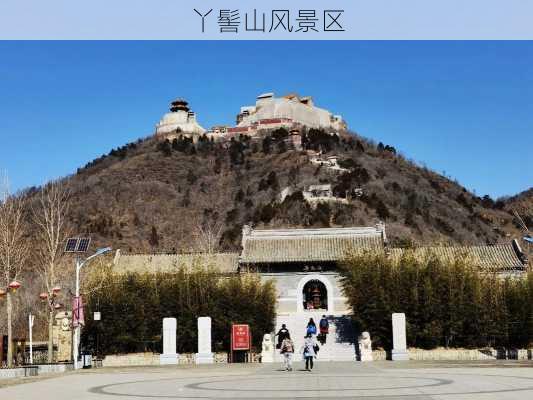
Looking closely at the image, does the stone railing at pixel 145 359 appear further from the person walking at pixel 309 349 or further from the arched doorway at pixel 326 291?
the arched doorway at pixel 326 291

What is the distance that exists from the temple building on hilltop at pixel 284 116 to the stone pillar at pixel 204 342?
308 ft

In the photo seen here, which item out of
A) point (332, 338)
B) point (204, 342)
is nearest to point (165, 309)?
point (204, 342)

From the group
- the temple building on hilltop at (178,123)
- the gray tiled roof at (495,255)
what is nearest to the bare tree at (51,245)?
the gray tiled roof at (495,255)

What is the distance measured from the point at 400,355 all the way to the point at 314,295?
15.8 m

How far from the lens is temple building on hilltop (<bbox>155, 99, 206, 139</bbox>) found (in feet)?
403

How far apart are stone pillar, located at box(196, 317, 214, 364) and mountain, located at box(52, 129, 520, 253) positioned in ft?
142

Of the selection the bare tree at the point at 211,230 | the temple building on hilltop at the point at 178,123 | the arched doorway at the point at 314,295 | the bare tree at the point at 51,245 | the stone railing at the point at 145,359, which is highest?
the temple building on hilltop at the point at 178,123

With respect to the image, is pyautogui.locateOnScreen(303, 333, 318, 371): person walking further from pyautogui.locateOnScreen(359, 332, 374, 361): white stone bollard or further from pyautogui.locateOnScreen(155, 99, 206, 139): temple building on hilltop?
pyautogui.locateOnScreen(155, 99, 206, 139): temple building on hilltop

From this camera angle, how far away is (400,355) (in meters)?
26.5

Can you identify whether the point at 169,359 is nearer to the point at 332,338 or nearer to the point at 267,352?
the point at 267,352

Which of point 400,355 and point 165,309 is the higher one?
point 165,309

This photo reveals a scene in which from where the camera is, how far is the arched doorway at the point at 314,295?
42.1 metres

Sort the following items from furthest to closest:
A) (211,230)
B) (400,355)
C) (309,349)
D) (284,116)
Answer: (284,116) → (211,230) → (400,355) → (309,349)

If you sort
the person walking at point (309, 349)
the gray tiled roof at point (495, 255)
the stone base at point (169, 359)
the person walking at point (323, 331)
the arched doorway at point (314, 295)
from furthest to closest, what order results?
the gray tiled roof at point (495, 255), the arched doorway at point (314, 295), the person walking at point (323, 331), the stone base at point (169, 359), the person walking at point (309, 349)
